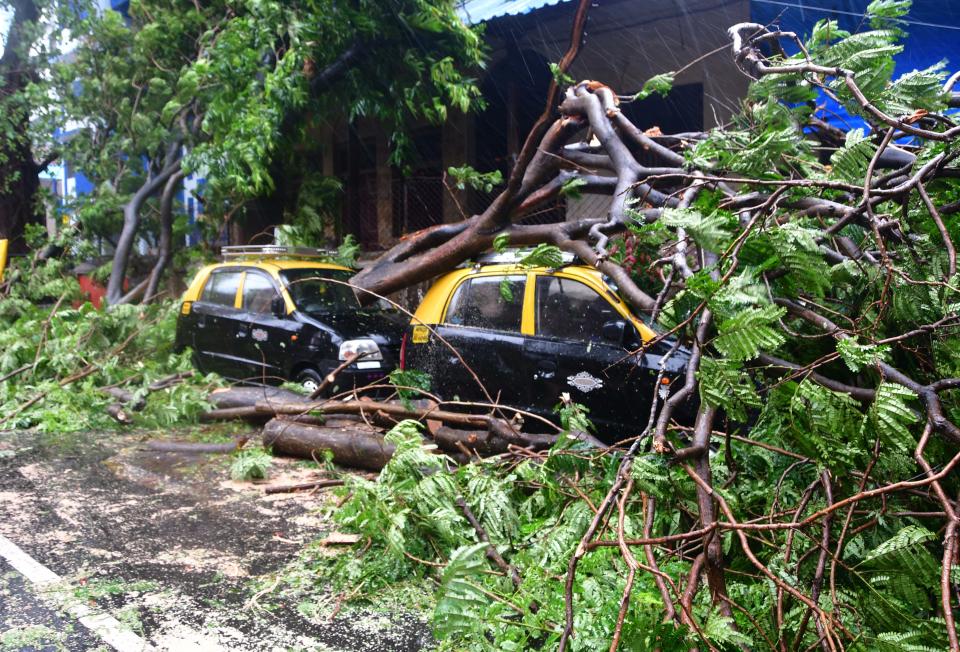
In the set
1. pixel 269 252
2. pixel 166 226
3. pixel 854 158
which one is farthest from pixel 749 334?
pixel 166 226

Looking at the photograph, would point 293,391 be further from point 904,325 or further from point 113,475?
point 904,325

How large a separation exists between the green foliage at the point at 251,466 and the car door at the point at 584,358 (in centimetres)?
224

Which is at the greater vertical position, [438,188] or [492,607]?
[438,188]

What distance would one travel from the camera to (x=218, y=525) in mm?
5387

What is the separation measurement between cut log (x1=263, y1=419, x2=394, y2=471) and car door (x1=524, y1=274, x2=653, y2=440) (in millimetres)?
1378

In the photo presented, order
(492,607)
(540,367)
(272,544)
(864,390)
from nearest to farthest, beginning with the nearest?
(864,390) → (492,607) → (272,544) → (540,367)

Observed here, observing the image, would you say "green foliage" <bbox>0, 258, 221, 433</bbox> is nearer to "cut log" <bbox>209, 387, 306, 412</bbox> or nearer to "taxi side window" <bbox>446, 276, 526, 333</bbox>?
"cut log" <bbox>209, 387, 306, 412</bbox>

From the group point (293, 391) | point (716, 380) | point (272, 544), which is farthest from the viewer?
point (293, 391)

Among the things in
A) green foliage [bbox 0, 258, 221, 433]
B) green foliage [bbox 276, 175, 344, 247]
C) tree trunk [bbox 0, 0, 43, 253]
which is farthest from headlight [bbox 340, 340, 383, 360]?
tree trunk [bbox 0, 0, 43, 253]

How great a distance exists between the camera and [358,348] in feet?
29.1

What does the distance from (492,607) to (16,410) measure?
24.0ft

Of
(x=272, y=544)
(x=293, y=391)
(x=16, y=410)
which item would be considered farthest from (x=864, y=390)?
(x=16, y=410)

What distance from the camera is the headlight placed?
8.83 meters

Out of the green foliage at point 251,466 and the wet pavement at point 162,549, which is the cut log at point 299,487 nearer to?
the wet pavement at point 162,549
